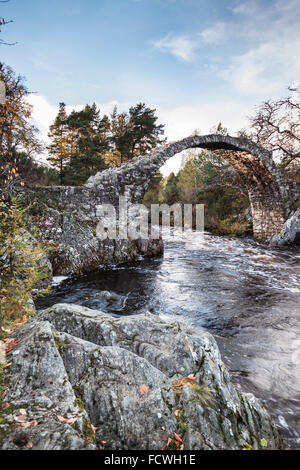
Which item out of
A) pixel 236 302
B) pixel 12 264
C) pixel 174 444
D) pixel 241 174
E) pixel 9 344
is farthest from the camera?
pixel 241 174

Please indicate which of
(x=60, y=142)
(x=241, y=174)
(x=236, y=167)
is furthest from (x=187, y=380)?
(x=60, y=142)

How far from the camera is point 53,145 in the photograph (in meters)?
25.8

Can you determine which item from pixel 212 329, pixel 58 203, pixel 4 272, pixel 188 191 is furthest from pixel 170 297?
pixel 188 191

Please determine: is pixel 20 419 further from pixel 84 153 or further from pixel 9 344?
pixel 84 153

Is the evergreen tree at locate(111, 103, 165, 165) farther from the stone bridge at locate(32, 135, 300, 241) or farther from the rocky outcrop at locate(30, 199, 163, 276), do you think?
the rocky outcrop at locate(30, 199, 163, 276)

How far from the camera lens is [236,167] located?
51.1ft

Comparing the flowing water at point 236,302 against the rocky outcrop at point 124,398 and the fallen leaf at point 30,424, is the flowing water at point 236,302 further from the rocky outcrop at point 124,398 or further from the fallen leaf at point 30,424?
the fallen leaf at point 30,424

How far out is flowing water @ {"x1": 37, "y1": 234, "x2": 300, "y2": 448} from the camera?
9.75 feet

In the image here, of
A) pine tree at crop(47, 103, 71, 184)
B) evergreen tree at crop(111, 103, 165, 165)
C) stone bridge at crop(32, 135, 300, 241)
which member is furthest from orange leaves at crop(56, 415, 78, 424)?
pine tree at crop(47, 103, 71, 184)

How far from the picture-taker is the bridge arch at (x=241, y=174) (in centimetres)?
976

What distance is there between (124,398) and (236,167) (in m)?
16.2

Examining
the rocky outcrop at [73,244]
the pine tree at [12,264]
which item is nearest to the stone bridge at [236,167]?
the rocky outcrop at [73,244]

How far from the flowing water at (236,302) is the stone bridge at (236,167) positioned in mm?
2781

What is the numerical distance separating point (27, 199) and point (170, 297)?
533 centimetres
